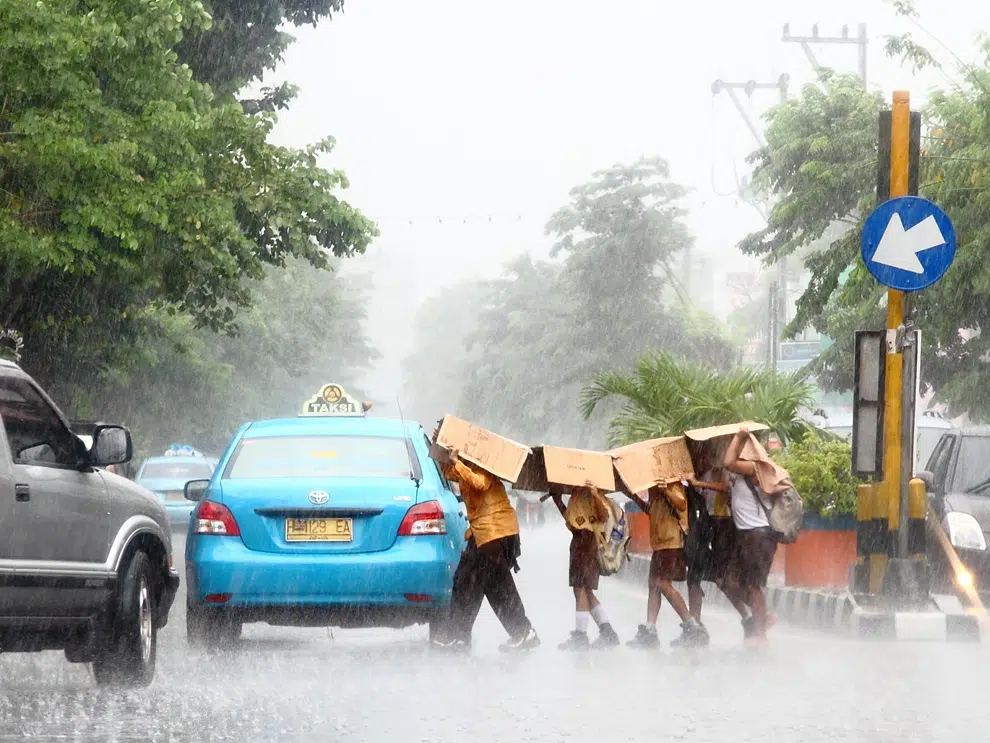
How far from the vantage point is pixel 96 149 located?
774 inches

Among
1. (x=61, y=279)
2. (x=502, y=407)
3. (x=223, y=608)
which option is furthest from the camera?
(x=502, y=407)

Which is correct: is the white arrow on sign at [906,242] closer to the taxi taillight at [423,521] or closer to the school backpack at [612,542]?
the school backpack at [612,542]

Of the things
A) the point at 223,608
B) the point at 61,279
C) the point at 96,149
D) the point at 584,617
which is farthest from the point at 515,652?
the point at 61,279

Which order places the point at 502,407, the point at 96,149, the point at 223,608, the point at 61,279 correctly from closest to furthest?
the point at 223,608 → the point at 96,149 → the point at 61,279 → the point at 502,407

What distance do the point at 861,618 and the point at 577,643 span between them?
2.07 meters

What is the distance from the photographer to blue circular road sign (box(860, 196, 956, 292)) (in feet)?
43.5

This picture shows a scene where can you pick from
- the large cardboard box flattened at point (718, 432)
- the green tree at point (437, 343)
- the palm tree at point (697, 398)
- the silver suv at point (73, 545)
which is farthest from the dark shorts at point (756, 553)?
the green tree at point (437, 343)

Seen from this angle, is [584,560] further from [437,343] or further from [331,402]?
[437,343]

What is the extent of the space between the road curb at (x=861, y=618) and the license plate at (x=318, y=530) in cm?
381

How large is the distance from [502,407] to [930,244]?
194 feet

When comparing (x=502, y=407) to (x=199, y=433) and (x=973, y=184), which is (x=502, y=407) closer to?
(x=199, y=433)

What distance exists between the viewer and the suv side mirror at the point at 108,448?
905cm

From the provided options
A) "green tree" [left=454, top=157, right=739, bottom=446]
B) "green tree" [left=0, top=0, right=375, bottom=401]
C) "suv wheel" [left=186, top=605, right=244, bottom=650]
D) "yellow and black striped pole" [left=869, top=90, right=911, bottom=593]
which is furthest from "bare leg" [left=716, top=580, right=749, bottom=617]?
"green tree" [left=454, top=157, right=739, bottom=446]

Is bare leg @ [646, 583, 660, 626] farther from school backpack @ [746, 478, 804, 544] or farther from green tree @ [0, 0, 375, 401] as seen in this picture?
green tree @ [0, 0, 375, 401]
